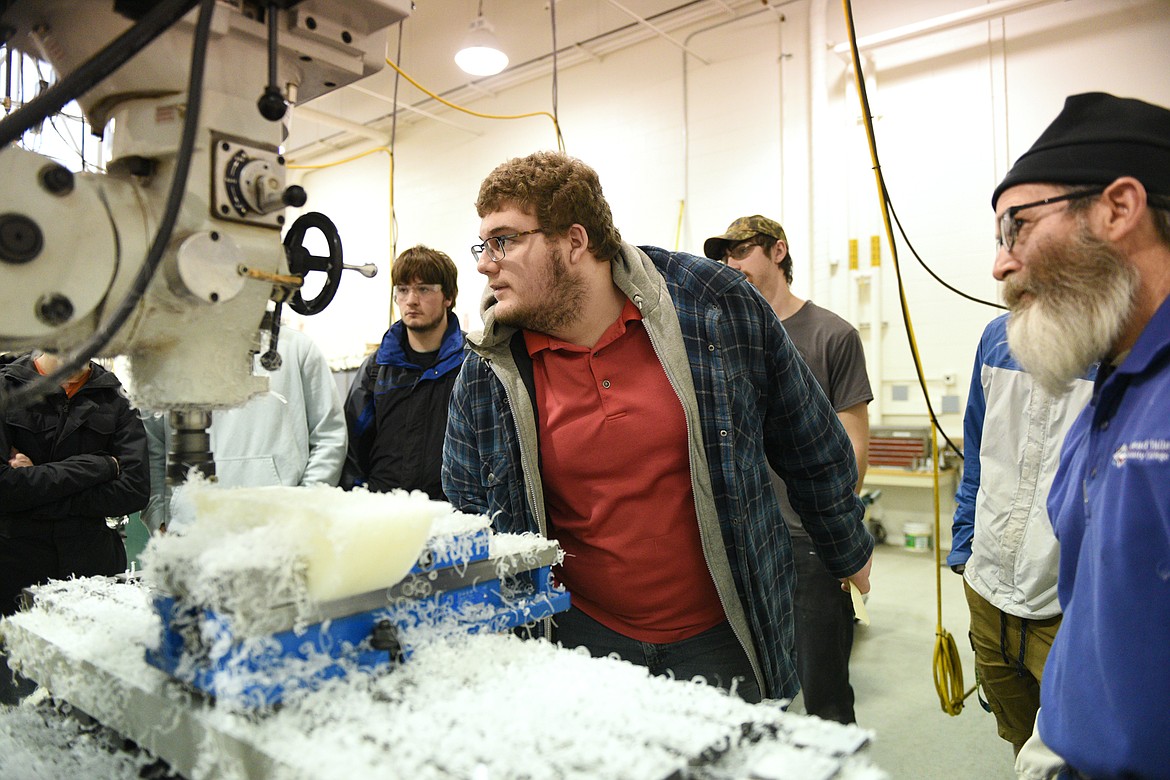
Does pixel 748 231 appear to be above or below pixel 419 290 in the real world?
above

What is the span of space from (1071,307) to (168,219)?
1121 mm

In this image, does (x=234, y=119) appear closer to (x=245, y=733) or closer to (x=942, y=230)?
(x=245, y=733)

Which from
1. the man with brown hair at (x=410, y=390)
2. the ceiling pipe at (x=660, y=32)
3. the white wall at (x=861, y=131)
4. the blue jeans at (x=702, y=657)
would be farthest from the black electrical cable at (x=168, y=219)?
the ceiling pipe at (x=660, y=32)

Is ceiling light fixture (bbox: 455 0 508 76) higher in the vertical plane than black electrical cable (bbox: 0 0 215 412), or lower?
higher

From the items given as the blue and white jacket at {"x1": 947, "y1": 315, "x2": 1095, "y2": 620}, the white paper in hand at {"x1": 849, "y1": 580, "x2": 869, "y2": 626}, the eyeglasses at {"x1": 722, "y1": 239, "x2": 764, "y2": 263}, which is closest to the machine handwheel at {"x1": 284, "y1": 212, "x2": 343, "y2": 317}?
the blue and white jacket at {"x1": 947, "y1": 315, "x2": 1095, "y2": 620}

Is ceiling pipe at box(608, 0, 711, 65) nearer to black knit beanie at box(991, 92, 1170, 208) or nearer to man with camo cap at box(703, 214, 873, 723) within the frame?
man with camo cap at box(703, 214, 873, 723)

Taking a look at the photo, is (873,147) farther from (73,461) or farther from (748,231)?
(73,461)

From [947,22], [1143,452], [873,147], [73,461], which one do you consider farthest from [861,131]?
[73,461]

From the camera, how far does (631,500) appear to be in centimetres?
136

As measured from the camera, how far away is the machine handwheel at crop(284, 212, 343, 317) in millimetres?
833

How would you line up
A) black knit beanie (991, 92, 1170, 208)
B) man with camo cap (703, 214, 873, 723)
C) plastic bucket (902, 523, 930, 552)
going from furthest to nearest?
plastic bucket (902, 523, 930, 552), man with camo cap (703, 214, 873, 723), black knit beanie (991, 92, 1170, 208)

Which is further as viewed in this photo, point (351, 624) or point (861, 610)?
point (861, 610)

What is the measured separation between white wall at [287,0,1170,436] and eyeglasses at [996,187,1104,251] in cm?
319

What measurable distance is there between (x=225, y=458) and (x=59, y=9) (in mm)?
1813
